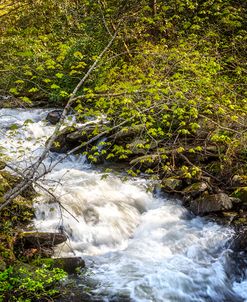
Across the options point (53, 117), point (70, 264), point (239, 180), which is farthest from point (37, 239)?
point (53, 117)

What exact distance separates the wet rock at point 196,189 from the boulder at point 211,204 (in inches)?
7.1

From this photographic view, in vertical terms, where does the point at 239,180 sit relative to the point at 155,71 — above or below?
below

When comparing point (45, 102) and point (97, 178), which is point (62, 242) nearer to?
point (97, 178)

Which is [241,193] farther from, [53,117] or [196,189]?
[53,117]

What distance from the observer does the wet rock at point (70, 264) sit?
505 cm

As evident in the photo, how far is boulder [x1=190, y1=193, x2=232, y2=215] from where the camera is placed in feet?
21.8

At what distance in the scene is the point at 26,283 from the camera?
13.2 feet

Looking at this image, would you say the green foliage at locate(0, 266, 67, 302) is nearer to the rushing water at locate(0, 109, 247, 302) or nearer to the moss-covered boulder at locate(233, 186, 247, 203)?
the rushing water at locate(0, 109, 247, 302)

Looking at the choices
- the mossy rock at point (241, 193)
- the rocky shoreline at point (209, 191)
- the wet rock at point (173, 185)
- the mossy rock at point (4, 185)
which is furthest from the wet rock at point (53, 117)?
the mossy rock at point (241, 193)

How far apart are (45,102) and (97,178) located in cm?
645

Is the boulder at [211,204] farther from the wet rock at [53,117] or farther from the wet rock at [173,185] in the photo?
the wet rock at [53,117]

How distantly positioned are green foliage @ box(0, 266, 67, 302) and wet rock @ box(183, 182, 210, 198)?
3.56 m

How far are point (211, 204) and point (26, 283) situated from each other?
3.90m

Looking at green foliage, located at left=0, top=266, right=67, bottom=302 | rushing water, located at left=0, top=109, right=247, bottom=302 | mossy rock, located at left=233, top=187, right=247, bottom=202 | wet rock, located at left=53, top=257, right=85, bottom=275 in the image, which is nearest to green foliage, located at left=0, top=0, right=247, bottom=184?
mossy rock, located at left=233, top=187, right=247, bottom=202
